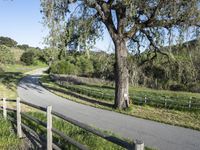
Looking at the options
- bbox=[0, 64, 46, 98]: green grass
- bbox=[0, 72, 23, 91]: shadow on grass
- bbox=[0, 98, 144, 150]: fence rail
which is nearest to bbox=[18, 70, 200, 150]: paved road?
bbox=[0, 98, 144, 150]: fence rail

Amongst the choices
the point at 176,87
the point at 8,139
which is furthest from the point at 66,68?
the point at 8,139

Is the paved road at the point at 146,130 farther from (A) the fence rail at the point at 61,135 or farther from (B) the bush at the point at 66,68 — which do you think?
(B) the bush at the point at 66,68

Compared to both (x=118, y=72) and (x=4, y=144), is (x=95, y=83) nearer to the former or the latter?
(x=118, y=72)

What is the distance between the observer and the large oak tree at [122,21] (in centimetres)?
2084

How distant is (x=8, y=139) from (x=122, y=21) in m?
15.2

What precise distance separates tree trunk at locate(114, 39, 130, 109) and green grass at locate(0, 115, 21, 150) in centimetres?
1355

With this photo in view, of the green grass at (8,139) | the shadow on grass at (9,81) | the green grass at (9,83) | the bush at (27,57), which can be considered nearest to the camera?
the green grass at (8,139)

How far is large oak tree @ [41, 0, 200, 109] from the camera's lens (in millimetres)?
20844

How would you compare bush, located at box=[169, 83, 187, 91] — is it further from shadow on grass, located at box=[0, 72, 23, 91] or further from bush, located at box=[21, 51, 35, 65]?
bush, located at box=[21, 51, 35, 65]

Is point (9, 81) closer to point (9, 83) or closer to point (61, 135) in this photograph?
point (9, 83)

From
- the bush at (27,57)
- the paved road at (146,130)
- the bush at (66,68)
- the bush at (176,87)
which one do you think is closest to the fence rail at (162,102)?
the paved road at (146,130)

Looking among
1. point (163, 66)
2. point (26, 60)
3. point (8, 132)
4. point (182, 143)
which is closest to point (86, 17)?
point (163, 66)

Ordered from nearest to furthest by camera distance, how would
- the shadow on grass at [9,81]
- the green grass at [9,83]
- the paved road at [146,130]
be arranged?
the paved road at [146,130], the green grass at [9,83], the shadow on grass at [9,81]

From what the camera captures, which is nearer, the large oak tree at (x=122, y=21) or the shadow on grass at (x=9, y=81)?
the large oak tree at (x=122, y=21)
